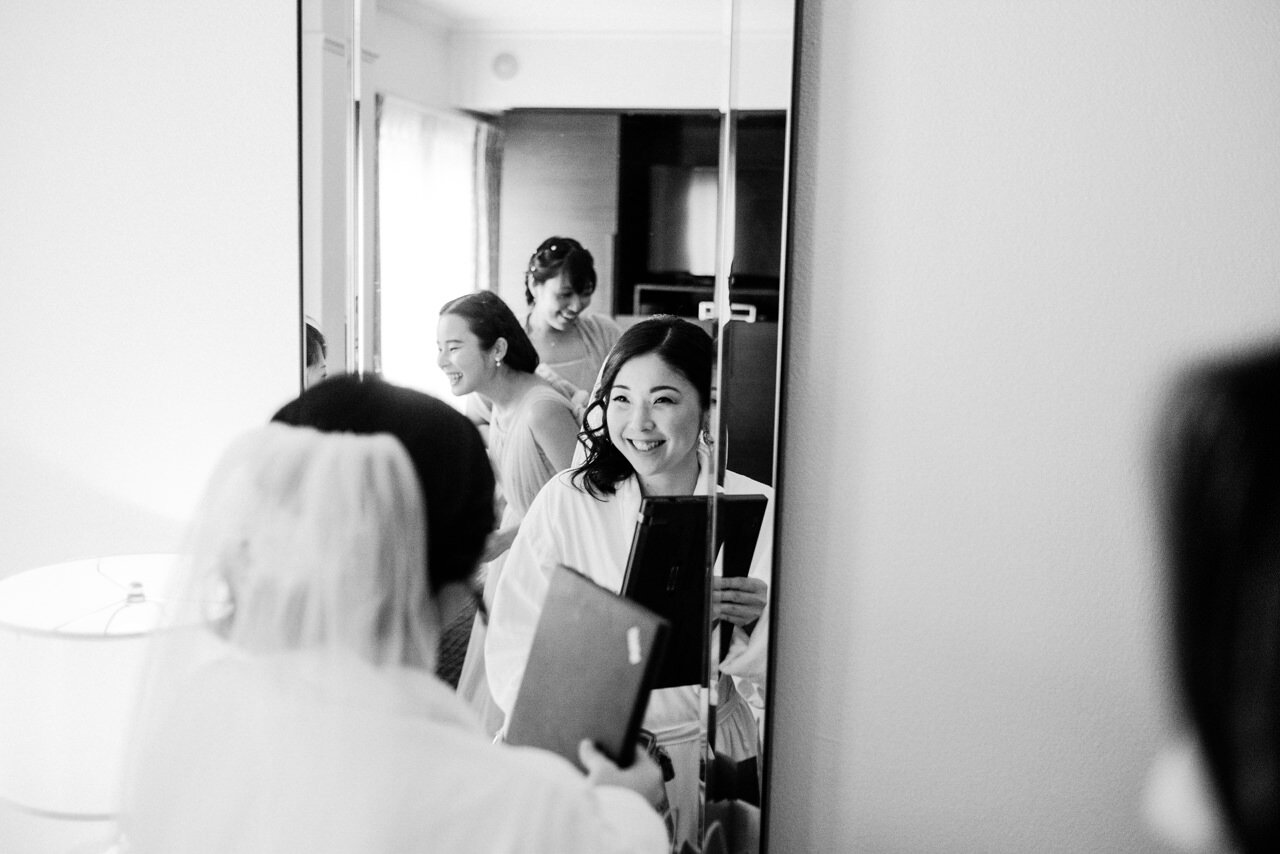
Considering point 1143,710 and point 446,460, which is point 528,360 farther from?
point 1143,710

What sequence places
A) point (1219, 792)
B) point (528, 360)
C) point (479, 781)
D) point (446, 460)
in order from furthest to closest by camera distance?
point (528, 360)
point (1219, 792)
point (446, 460)
point (479, 781)

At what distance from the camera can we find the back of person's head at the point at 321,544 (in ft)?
2.87

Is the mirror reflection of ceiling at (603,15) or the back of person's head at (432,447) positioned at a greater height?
the mirror reflection of ceiling at (603,15)

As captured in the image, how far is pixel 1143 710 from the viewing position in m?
1.28

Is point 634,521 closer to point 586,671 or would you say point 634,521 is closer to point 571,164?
point 586,671

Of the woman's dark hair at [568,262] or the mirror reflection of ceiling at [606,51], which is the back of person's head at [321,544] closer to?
the woman's dark hair at [568,262]

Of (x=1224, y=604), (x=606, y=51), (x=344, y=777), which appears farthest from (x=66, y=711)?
(x=1224, y=604)

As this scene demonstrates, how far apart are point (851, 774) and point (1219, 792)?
0.42 metres

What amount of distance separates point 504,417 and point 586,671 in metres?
0.39

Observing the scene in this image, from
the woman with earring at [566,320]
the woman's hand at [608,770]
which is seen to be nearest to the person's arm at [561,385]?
the woman with earring at [566,320]

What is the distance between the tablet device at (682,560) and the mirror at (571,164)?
0.02 meters

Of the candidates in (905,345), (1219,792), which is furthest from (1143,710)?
(905,345)

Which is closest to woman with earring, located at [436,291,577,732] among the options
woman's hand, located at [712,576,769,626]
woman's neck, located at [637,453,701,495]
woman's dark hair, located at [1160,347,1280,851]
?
woman's neck, located at [637,453,701,495]

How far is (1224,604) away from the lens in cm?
123
